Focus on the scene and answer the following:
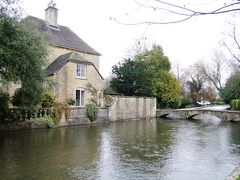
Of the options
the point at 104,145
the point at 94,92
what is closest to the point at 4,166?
the point at 104,145

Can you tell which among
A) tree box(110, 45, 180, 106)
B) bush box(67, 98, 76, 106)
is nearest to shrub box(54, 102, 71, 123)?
bush box(67, 98, 76, 106)

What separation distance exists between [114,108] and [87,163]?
1970 cm

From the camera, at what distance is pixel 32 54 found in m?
17.6

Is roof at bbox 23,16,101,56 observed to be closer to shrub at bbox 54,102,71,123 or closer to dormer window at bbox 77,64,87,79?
dormer window at bbox 77,64,87,79

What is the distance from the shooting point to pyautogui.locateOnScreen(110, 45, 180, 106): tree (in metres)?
40.1

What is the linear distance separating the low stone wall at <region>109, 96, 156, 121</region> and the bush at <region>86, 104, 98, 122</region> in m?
2.85

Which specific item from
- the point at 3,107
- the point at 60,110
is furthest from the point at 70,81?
the point at 3,107

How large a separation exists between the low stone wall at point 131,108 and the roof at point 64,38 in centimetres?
657

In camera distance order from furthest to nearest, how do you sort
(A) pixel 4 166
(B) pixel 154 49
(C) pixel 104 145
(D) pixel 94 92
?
1. (B) pixel 154 49
2. (D) pixel 94 92
3. (C) pixel 104 145
4. (A) pixel 4 166

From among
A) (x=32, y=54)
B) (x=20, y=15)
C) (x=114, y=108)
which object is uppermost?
(x=20, y=15)

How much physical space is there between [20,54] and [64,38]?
55.9ft

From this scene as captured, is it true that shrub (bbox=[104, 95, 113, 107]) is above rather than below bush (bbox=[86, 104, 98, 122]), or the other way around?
above

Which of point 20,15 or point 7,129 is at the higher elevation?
point 20,15

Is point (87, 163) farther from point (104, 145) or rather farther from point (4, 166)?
point (104, 145)
